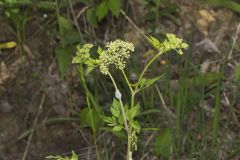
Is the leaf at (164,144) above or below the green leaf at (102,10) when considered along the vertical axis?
below

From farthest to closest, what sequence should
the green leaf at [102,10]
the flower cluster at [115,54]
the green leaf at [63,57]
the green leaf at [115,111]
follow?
the green leaf at [102,10] < the green leaf at [63,57] < the green leaf at [115,111] < the flower cluster at [115,54]

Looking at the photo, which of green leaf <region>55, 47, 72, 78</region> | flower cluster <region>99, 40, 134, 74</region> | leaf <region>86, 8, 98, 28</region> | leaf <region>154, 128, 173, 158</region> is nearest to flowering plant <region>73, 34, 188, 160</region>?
flower cluster <region>99, 40, 134, 74</region>

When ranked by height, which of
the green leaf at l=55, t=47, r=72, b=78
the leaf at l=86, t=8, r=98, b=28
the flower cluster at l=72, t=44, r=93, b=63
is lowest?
the green leaf at l=55, t=47, r=72, b=78

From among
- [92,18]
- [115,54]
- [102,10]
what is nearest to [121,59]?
[115,54]

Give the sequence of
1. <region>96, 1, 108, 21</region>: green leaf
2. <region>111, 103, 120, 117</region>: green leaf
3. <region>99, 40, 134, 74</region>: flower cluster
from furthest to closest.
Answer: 1. <region>96, 1, 108, 21</region>: green leaf
2. <region>111, 103, 120, 117</region>: green leaf
3. <region>99, 40, 134, 74</region>: flower cluster

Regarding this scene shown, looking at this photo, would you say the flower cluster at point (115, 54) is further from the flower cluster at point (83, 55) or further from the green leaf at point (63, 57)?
the green leaf at point (63, 57)

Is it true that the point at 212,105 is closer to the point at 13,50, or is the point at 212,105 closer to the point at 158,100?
the point at 158,100

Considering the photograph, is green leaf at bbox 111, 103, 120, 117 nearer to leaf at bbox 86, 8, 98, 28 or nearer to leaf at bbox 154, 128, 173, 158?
leaf at bbox 154, 128, 173, 158

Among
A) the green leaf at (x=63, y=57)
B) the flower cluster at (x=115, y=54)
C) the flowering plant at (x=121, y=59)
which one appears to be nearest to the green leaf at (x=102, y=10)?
the green leaf at (x=63, y=57)
